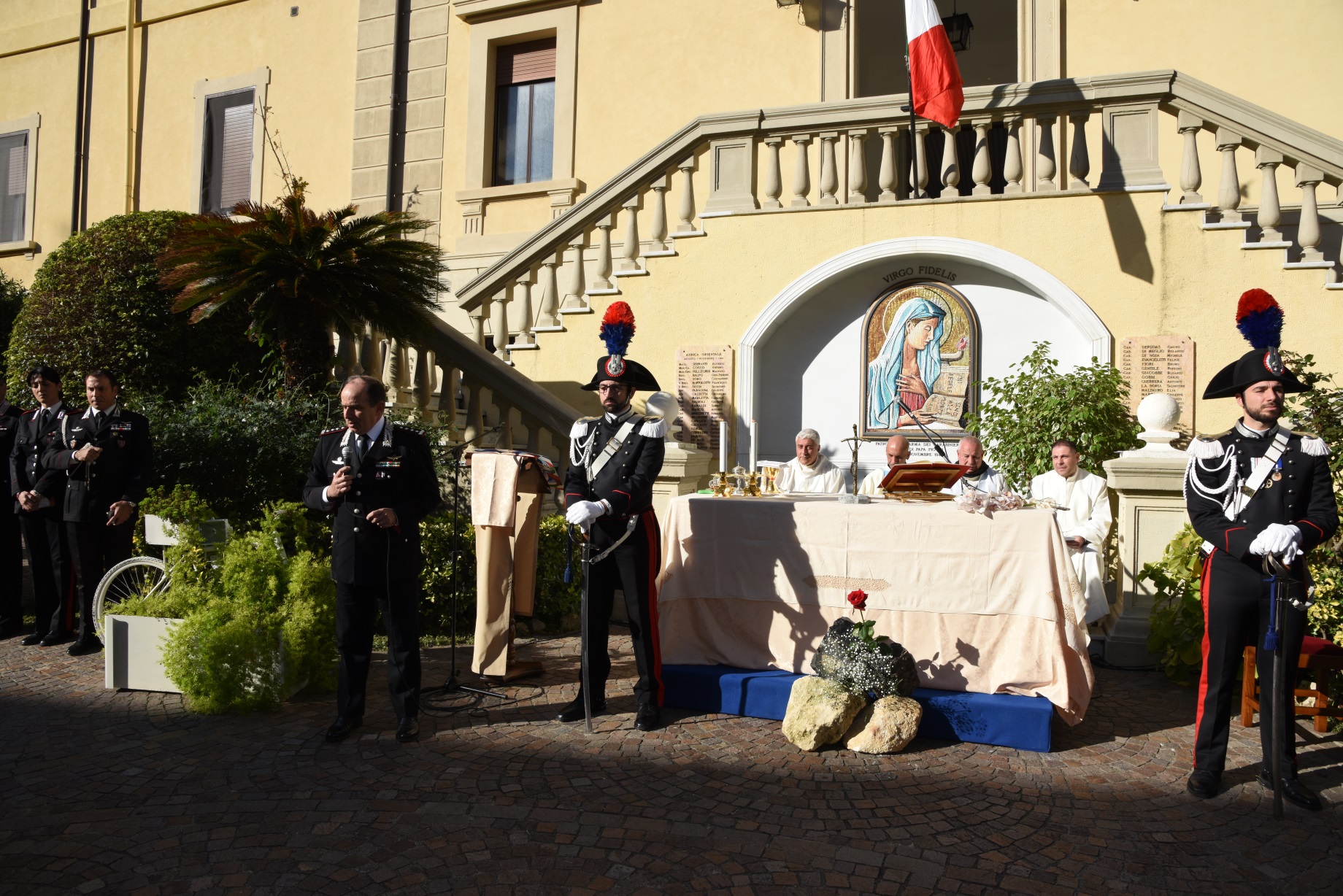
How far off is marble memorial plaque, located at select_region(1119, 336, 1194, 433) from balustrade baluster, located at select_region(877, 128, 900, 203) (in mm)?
2453

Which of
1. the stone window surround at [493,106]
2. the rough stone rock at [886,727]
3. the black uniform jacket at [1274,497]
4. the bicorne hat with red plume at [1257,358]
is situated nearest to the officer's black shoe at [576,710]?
the rough stone rock at [886,727]

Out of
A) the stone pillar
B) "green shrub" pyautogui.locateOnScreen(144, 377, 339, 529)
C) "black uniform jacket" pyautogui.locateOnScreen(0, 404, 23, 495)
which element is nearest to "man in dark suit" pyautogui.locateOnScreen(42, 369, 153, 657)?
"green shrub" pyautogui.locateOnScreen(144, 377, 339, 529)

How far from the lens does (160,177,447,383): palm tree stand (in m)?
7.96

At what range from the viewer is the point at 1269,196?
7.99m

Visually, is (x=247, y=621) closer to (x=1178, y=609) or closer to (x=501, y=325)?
(x=501, y=325)

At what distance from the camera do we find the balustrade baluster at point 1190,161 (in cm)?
810

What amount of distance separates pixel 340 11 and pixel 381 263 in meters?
9.01

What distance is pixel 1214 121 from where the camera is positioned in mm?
8070

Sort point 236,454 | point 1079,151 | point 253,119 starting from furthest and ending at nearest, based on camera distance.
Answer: point 253,119, point 1079,151, point 236,454

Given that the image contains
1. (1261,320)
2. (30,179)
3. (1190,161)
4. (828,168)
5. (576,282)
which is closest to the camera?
(1261,320)

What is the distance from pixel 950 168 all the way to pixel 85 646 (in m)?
7.99

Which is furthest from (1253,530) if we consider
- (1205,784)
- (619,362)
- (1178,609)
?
(619,362)

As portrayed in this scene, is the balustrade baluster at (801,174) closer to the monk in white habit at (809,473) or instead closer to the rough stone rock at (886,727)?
the monk in white habit at (809,473)

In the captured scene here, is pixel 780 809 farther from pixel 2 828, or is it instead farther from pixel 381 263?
pixel 381 263
